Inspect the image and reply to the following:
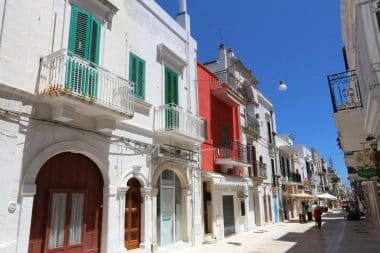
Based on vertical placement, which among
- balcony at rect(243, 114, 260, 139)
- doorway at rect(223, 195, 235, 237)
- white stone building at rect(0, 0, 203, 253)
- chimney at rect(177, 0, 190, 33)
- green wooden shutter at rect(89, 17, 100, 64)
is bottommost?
doorway at rect(223, 195, 235, 237)

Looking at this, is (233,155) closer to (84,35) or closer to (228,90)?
(228,90)

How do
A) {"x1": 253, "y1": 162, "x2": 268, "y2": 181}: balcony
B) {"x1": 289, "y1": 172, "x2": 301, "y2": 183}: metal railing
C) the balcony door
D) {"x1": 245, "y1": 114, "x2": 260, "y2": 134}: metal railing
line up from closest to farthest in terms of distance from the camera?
the balcony door, {"x1": 245, "y1": 114, "x2": 260, "y2": 134}: metal railing, {"x1": 253, "y1": 162, "x2": 268, "y2": 181}: balcony, {"x1": 289, "y1": 172, "x2": 301, "y2": 183}: metal railing

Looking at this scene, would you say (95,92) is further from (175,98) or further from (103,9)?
(175,98)

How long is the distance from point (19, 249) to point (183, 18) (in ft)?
38.2

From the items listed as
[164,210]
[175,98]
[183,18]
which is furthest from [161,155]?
[183,18]

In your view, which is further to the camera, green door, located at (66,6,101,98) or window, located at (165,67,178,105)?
window, located at (165,67,178,105)

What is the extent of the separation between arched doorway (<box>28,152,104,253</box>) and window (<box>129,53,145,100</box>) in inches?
123

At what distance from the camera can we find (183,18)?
14664mm

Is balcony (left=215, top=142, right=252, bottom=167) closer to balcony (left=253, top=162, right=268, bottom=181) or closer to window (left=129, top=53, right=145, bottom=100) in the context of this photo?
balcony (left=253, top=162, right=268, bottom=181)

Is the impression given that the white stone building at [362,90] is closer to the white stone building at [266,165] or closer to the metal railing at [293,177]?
the white stone building at [266,165]

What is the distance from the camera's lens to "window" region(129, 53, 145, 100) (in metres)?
10.4

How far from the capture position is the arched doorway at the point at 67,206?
7020 mm

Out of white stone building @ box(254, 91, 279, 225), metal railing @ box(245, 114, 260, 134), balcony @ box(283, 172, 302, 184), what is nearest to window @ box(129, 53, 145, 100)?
metal railing @ box(245, 114, 260, 134)

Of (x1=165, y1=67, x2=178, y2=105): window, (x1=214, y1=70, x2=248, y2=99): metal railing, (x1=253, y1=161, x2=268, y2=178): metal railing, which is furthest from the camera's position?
(x1=253, y1=161, x2=268, y2=178): metal railing
